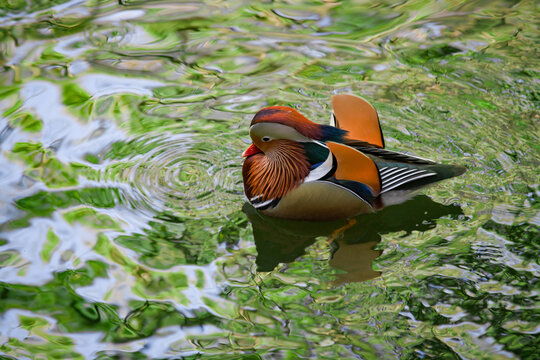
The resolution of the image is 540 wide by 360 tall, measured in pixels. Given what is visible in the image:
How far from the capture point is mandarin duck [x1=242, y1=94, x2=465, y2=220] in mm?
4469

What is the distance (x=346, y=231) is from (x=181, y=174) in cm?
138

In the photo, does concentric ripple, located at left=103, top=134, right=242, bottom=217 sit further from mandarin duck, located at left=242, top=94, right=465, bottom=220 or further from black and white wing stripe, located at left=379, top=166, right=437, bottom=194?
black and white wing stripe, located at left=379, top=166, right=437, bottom=194

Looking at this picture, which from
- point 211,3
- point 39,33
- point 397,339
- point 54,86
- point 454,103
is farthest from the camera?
point 211,3

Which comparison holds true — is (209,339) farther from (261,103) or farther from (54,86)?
(54,86)

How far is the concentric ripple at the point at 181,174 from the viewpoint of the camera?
4824mm

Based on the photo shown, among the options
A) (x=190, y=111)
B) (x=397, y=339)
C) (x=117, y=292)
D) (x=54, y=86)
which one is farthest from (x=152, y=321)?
(x=54, y=86)

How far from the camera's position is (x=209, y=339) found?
3820 millimetres

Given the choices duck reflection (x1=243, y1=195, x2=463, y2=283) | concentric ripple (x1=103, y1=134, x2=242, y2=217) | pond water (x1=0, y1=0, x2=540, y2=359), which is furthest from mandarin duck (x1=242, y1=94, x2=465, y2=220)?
concentric ripple (x1=103, y1=134, x2=242, y2=217)

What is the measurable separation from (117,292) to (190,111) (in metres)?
2.14

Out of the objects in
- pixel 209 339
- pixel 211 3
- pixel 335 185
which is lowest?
pixel 209 339

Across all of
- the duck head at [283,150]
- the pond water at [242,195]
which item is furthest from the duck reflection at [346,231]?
the duck head at [283,150]

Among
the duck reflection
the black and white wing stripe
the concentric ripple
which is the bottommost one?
the duck reflection

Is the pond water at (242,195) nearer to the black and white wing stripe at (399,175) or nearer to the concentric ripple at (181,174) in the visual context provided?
the concentric ripple at (181,174)

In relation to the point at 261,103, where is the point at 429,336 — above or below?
below
